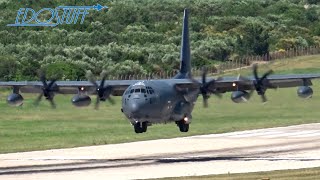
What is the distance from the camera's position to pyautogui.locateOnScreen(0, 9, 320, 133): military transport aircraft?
64125mm

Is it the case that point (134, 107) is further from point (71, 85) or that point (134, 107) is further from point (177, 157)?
point (71, 85)

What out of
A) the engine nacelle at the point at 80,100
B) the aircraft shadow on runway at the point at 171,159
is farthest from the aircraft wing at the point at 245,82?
the engine nacelle at the point at 80,100

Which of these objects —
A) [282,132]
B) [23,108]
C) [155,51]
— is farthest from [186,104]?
[155,51]

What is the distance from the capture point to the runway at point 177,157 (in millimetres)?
63406

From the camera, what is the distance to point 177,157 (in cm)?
7231

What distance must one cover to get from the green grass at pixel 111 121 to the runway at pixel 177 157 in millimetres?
2768

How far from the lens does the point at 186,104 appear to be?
228 ft

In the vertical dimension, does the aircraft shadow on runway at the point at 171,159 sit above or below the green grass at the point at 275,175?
below

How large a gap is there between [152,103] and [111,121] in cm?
2627

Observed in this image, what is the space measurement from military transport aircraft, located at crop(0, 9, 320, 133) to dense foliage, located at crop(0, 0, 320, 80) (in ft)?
126

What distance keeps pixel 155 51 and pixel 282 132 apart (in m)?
48.7

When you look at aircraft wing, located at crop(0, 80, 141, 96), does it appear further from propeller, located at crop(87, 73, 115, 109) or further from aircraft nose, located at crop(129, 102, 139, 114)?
aircraft nose, located at crop(129, 102, 139, 114)

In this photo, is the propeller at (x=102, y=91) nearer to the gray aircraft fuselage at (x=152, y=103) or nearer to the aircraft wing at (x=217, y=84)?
the aircraft wing at (x=217, y=84)

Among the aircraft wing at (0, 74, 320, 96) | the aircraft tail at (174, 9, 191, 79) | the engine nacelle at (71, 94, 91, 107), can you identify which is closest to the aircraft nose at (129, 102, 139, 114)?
the aircraft wing at (0, 74, 320, 96)
